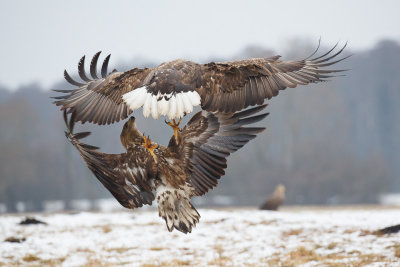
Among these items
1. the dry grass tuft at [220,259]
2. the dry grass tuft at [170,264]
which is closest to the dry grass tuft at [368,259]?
the dry grass tuft at [220,259]

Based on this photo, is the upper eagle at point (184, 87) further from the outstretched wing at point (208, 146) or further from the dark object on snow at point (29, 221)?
the dark object on snow at point (29, 221)

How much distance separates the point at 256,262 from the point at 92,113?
13.0ft

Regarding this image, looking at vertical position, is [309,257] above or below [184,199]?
below

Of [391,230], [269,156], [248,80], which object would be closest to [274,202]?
[391,230]

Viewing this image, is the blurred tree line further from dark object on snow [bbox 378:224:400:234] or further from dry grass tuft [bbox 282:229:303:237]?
dark object on snow [bbox 378:224:400:234]

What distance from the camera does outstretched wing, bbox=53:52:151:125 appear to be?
5969mm

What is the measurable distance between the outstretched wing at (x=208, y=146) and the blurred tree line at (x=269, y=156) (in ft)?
74.7

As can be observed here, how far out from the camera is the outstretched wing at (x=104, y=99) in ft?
19.6

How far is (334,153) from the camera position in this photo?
117 ft

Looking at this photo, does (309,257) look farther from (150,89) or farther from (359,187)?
(359,187)

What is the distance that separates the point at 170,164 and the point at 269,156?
30590 mm

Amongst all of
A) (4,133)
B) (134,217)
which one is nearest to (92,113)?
(134,217)

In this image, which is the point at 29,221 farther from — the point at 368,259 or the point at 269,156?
the point at 269,156

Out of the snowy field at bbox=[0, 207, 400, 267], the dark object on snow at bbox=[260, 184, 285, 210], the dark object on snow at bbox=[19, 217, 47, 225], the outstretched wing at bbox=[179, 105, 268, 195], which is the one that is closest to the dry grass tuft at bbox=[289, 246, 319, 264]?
the snowy field at bbox=[0, 207, 400, 267]
